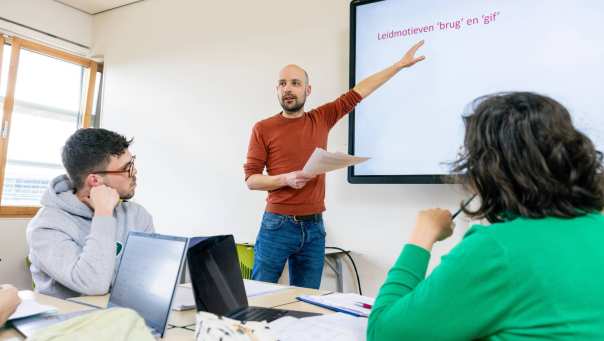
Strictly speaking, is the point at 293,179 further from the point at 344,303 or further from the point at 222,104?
the point at 222,104

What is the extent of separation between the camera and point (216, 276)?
1026 millimetres

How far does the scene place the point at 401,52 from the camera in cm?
250

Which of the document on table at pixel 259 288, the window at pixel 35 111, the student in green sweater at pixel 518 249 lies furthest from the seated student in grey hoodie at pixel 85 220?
the window at pixel 35 111

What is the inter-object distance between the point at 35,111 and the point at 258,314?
362 centimetres

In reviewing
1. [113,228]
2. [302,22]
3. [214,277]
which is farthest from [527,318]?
[302,22]

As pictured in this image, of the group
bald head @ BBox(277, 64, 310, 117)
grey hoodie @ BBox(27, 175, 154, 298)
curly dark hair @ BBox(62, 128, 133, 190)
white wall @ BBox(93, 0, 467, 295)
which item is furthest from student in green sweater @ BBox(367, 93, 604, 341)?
white wall @ BBox(93, 0, 467, 295)

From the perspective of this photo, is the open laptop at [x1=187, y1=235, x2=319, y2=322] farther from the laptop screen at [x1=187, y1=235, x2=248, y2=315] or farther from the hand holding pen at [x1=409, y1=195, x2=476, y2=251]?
the hand holding pen at [x1=409, y1=195, x2=476, y2=251]

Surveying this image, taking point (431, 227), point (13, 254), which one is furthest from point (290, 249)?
point (13, 254)

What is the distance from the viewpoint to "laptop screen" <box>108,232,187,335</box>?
A: 0.94m

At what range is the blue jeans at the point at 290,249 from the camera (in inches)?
85.4

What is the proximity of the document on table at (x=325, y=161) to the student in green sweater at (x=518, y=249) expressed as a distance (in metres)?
0.94

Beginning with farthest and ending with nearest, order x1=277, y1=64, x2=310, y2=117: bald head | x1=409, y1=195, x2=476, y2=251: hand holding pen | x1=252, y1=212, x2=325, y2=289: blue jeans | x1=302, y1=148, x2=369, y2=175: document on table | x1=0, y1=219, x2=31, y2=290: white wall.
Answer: x1=0, y1=219, x2=31, y2=290: white wall
x1=277, y1=64, x2=310, y2=117: bald head
x1=252, y1=212, x2=325, y2=289: blue jeans
x1=302, y1=148, x2=369, y2=175: document on table
x1=409, y1=195, x2=476, y2=251: hand holding pen

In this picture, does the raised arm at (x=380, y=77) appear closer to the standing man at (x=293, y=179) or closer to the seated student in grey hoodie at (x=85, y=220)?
the standing man at (x=293, y=179)

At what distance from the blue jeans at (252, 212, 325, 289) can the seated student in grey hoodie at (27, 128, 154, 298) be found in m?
0.68
